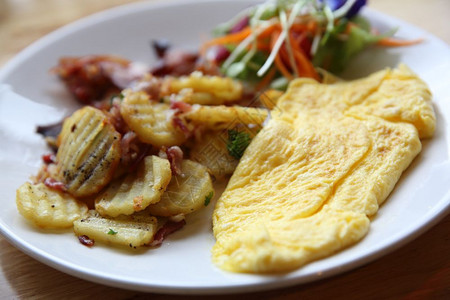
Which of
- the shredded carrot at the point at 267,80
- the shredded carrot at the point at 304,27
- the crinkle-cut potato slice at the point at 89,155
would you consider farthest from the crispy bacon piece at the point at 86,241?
the shredded carrot at the point at 304,27

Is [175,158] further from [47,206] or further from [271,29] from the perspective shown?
[271,29]

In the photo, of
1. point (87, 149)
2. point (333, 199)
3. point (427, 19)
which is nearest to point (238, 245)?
point (333, 199)

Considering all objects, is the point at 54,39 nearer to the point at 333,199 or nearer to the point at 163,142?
the point at 163,142

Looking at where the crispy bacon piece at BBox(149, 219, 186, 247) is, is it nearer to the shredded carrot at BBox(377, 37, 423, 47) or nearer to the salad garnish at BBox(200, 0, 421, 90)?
the salad garnish at BBox(200, 0, 421, 90)

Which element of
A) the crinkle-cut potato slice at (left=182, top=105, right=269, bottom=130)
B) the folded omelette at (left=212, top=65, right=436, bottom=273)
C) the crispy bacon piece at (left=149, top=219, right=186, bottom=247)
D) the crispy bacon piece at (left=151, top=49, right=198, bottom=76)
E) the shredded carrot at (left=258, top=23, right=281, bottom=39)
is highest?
the shredded carrot at (left=258, top=23, right=281, bottom=39)

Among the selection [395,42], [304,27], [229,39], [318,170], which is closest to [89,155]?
[318,170]

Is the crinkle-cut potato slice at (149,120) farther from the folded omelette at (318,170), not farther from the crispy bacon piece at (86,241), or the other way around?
the crispy bacon piece at (86,241)

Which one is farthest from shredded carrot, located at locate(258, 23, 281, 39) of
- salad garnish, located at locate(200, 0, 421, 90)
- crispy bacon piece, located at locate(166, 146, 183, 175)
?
crispy bacon piece, located at locate(166, 146, 183, 175)
